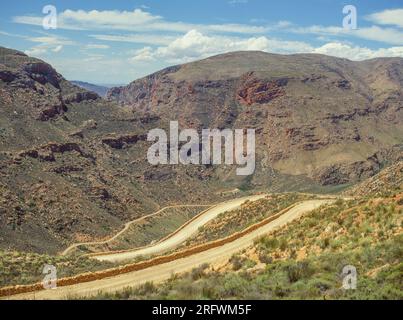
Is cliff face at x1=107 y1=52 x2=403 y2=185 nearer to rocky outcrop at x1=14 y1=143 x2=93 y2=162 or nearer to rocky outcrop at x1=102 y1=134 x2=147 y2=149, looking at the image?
rocky outcrop at x1=102 y1=134 x2=147 y2=149

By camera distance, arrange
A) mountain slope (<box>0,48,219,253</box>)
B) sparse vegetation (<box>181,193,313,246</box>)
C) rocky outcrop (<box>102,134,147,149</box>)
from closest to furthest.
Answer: sparse vegetation (<box>181,193,313,246</box>) < mountain slope (<box>0,48,219,253</box>) < rocky outcrop (<box>102,134,147,149</box>)

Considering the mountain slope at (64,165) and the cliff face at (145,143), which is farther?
the cliff face at (145,143)

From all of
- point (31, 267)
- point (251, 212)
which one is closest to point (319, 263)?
point (31, 267)

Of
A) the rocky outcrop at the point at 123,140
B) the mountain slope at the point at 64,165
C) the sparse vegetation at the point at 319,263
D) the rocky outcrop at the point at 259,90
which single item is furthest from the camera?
the rocky outcrop at the point at 259,90

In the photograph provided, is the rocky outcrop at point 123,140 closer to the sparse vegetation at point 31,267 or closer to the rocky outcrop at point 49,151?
the rocky outcrop at point 49,151

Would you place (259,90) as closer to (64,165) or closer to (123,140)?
(123,140)

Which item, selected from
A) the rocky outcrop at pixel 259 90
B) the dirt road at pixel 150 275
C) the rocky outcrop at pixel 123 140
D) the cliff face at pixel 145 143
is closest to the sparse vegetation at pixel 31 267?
the dirt road at pixel 150 275

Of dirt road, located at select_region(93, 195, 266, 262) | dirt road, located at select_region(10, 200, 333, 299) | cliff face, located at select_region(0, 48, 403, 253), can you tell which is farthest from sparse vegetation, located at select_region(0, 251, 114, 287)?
cliff face, located at select_region(0, 48, 403, 253)
